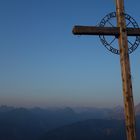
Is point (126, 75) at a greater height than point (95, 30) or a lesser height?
lesser

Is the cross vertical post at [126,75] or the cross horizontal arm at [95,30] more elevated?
the cross horizontal arm at [95,30]

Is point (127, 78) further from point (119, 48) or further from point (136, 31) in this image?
point (136, 31)

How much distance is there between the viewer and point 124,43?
253 inches

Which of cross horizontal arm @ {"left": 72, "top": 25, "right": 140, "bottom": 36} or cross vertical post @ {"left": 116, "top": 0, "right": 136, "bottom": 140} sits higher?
cross horizontal arm @ {"left": 72, "top": 25, "right": 140, "bottom": 36}

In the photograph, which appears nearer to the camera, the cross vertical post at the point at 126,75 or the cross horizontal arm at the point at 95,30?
the cross vertical post at the point at 126,75

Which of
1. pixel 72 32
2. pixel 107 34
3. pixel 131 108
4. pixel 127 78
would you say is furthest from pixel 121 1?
pixel 131 108

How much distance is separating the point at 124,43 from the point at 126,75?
2.40ft

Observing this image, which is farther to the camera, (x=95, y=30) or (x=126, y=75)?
(x=95, y=30)

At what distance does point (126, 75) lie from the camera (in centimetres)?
A: 613

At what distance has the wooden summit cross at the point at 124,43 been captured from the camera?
5.97m

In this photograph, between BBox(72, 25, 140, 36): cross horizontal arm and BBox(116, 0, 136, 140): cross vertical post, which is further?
BBox(72, 25, 140, 36): cross horizontal arm

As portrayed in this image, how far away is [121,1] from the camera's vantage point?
654 cm

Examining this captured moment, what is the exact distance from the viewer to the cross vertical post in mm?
5949

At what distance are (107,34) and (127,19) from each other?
0.54m
